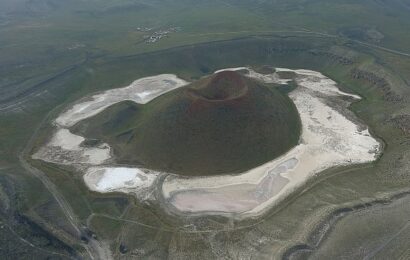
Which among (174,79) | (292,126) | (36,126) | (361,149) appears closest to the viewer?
(361,149)

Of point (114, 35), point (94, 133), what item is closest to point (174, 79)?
point (94, 133)

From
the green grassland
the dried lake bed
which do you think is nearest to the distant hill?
the dried lake bed

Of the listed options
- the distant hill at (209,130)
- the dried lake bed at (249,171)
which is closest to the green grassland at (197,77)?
the dried lake bed at (249,171)

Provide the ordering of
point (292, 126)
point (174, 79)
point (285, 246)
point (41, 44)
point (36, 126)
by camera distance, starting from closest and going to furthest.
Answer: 1. point (285, 246)
2. point (292, 126)
3. point (36, 126)
4. point (174, 79)
5. point (41, 44)

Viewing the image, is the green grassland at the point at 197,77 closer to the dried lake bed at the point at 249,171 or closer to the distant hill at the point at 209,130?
the dried lake bed at the point at 249,171

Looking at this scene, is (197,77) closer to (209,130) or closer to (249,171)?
(209,130)

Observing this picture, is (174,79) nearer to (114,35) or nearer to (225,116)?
(225,116)
